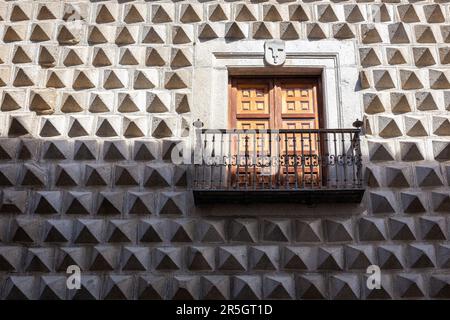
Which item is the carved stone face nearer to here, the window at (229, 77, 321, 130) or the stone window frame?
the stone window frame

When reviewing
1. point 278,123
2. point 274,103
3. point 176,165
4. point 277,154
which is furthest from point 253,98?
point 176,165

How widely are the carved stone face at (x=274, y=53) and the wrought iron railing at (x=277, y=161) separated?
91 cm

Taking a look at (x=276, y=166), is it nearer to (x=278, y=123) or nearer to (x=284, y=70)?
(x=278, y=123)

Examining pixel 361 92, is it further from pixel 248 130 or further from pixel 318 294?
pixel 318 294

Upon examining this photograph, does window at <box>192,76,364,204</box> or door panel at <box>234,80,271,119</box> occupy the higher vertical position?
door panel at <box>234,80,271,119</box>

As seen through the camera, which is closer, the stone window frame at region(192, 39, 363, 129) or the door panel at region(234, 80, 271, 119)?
the stone window frame at region(192, 39, 363, 129)

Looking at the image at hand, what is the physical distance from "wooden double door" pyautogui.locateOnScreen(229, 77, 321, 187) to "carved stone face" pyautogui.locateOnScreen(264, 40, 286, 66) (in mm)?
223

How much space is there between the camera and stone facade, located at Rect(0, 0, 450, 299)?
22.2ft

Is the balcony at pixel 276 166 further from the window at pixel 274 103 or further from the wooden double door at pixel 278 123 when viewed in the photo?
the window at pixel 274 103

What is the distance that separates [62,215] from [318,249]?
261 centimetres

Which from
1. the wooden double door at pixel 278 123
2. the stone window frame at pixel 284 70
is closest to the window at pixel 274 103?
the wooden double door at pixel 278 123

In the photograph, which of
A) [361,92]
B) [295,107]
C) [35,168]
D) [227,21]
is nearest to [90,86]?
[35,168]

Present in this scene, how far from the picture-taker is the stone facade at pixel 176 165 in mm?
6758

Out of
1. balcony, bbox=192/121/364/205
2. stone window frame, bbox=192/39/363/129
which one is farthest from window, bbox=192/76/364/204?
stone window frame, bbox=192/39/363/129
